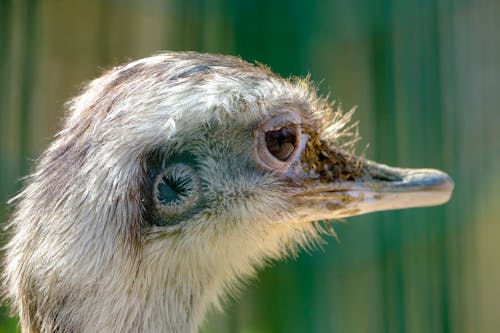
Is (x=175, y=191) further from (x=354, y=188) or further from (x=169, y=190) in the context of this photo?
(x=354, y=188)

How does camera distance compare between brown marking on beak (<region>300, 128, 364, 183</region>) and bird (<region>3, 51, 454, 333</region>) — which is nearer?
bird (<region>3, 51, 454, 333</region>)

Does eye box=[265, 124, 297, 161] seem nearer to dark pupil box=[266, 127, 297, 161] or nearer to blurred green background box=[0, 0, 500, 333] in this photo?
dark pupil box=[266, 127, 297, 161]

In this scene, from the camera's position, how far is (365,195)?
1963 mm

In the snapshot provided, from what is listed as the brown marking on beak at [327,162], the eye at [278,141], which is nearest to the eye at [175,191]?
the eye at [278,141]

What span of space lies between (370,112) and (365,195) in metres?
1.70

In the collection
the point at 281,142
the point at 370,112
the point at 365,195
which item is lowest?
the point at 365,195

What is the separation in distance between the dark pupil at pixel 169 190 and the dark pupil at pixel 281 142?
23cm

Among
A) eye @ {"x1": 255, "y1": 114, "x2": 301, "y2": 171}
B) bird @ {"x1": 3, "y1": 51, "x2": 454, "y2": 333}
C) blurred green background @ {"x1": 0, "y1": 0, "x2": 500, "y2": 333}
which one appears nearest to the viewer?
bird @ {"x1": 3, "y1": 51, "x2": 454, "y2": 333}

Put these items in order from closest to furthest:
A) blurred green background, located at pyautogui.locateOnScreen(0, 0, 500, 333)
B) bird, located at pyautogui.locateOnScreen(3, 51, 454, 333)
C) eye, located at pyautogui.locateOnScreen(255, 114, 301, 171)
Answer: bird, located at pyautogui.locateOnScreen(3, 51, 454, 333), eye, located at pyautogui.locateOnScreen(255, 114, 301, 171), blurred green background, located at pyautogui.locateOnScreen(0, 0, 500, 333)

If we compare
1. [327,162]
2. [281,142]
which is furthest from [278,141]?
[327,162]

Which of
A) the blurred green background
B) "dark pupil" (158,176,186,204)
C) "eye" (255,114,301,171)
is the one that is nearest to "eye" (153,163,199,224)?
"dark pupil" (158,176,186,204)

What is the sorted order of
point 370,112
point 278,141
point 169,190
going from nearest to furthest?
A: point 169,190
point 278,141
point 370,112

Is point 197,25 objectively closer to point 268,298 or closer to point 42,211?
point 268,298

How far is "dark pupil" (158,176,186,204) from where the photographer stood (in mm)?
1787
